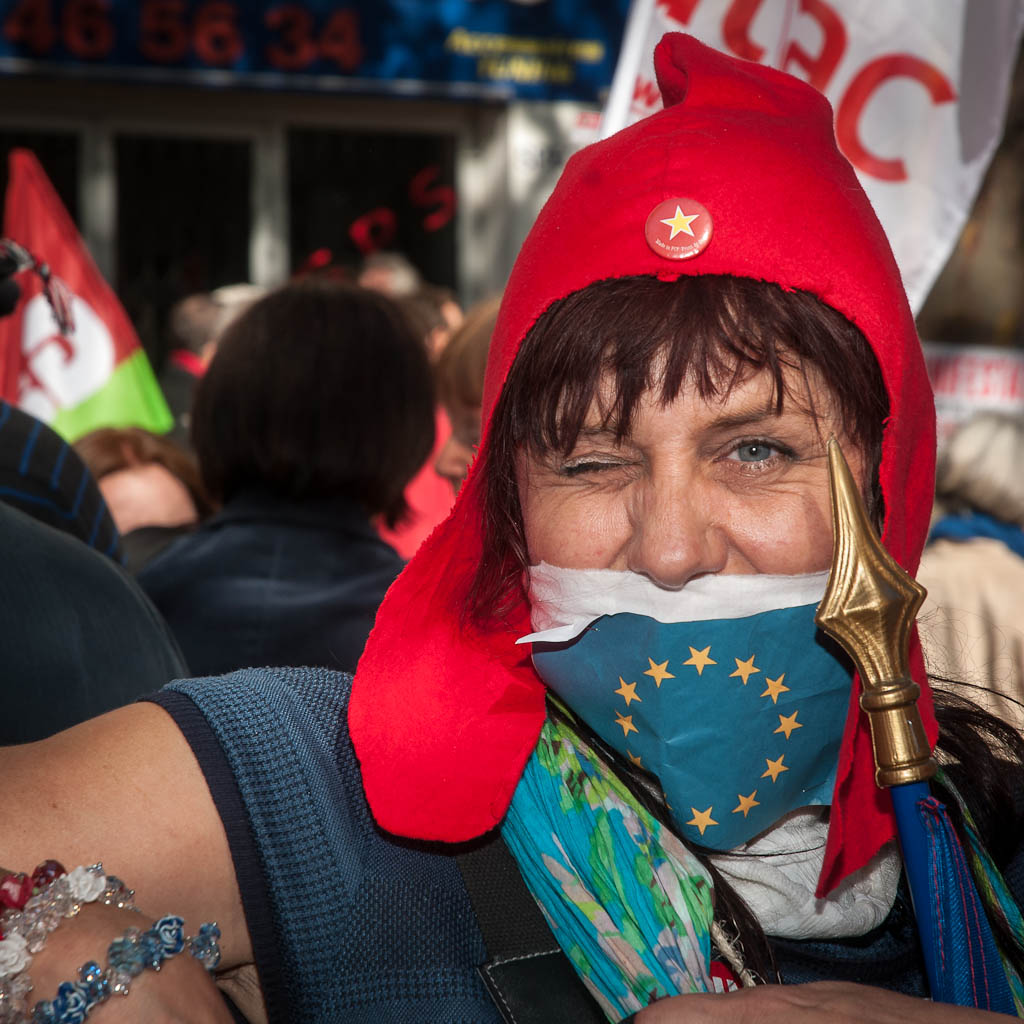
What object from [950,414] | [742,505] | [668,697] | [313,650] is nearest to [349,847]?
[668,697]

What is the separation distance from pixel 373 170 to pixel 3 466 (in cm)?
677

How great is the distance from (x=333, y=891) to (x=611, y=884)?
0.31 m

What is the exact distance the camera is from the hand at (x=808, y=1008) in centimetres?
116

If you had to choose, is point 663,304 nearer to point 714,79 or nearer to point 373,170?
point 714,79

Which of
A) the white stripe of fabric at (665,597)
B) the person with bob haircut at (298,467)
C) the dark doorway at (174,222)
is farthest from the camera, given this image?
the dark doorway at (174,222)

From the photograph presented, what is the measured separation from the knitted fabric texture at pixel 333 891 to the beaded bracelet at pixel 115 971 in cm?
24

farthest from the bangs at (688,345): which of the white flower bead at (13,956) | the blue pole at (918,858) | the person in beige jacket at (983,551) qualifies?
the person in beige jacket at (983,551)

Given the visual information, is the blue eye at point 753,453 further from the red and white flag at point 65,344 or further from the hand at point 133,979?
the red and white flag at point 65,344

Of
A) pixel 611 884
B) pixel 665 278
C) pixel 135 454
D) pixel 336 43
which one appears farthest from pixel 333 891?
pixel 336 43

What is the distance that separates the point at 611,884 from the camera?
1.39m

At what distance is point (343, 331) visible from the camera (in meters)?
2.85

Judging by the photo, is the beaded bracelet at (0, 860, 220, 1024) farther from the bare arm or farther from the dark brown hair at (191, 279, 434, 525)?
the dark brown hair at (191, 279, 434, 525)

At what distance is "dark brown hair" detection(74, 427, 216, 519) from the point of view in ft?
12.4

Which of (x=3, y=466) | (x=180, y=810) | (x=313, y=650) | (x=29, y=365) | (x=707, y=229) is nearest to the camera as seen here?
(x=180, y=810)
